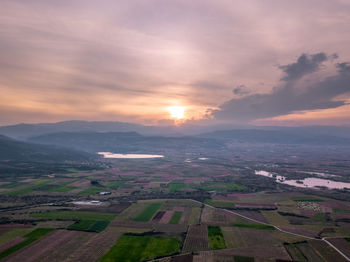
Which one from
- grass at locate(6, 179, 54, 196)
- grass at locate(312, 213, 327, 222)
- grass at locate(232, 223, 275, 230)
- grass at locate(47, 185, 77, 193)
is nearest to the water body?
grass at locate(312, 213, 327, 222)

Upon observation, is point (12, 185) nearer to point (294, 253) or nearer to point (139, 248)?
point (139, 248)

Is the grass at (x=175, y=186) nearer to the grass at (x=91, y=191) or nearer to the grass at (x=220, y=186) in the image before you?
the grass at (x=220, y=186)

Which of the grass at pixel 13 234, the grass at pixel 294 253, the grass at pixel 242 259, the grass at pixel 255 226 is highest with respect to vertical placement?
the grass at pixel 294 253

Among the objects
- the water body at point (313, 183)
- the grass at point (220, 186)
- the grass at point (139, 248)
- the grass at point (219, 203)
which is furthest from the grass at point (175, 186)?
the water body at point (313, 183)

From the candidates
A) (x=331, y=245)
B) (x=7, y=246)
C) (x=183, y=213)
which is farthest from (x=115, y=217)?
(x=331, y=245)

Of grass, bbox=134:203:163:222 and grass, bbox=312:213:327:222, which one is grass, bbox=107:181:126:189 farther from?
grass, bbox=312:213:327:222
